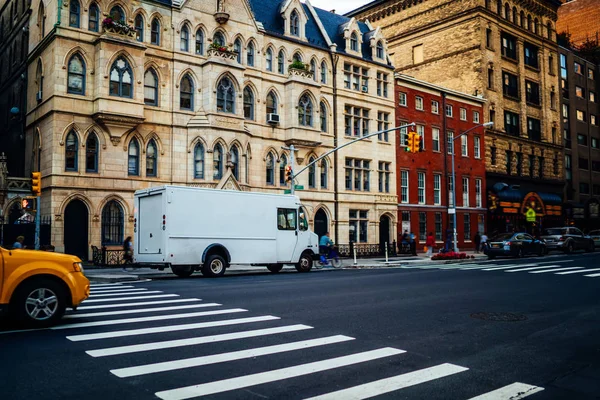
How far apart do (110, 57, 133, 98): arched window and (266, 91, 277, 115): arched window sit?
9.73 metres

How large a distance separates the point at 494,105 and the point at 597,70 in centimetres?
2426

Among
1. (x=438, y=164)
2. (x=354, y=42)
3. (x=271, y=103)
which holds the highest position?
(x=354, y=42)

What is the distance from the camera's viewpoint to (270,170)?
3534cm

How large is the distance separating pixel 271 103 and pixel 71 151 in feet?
44.2

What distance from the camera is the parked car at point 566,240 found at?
37.6 metres

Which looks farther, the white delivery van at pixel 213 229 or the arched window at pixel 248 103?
the arched window at pixel 248 103

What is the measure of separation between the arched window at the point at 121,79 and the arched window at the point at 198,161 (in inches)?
195

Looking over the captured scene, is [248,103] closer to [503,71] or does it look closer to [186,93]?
[186,93]

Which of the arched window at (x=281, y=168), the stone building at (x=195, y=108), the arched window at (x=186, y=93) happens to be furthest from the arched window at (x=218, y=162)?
the arched window at (x=281, y=168)

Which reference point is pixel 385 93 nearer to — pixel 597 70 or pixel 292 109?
pixel 292 109

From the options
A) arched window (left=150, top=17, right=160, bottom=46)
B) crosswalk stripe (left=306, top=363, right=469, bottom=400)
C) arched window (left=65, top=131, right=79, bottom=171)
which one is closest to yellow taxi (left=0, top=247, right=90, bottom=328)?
crosswalk stripe (left=306, top=363, right=469, bottom=400)

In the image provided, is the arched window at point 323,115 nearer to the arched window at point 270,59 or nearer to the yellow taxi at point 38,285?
the arched window at point 270,59

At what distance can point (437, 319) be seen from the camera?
32.7 ft

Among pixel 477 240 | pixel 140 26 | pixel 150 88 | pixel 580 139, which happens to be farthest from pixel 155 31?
pixel 580 139
